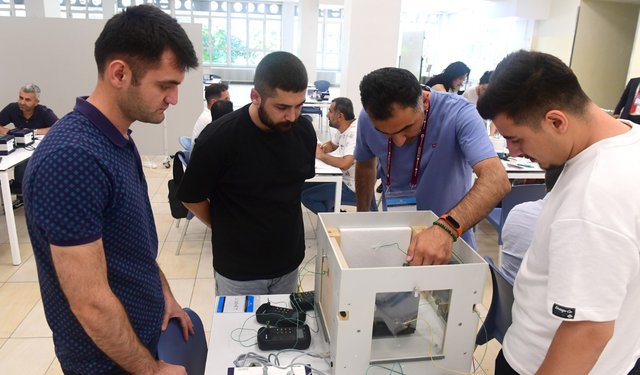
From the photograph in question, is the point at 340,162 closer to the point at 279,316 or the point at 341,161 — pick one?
the point at 341,161

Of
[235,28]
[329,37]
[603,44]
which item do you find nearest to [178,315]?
[603,44]

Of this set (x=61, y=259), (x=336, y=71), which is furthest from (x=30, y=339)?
(x=336, y=71)

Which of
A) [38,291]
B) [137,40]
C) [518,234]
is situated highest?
[137,40]

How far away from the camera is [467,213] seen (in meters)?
1.20

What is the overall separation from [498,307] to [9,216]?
3.25 meters

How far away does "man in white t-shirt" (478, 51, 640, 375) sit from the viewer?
695 mm

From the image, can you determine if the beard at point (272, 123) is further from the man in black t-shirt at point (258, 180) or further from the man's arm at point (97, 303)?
the man's arm at point (97, 303)

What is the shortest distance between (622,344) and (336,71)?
52.5 ft

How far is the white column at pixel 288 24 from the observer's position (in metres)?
14.7

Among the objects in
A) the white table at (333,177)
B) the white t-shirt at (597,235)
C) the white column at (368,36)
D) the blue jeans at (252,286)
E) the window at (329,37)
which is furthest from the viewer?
the window at (329,37)

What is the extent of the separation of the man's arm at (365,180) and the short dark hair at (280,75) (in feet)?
2.02

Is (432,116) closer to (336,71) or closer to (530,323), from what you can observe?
(530,323)

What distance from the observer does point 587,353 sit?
0.75 metres

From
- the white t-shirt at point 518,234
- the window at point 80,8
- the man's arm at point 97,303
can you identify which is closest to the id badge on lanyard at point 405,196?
the white t-shirt at point 518,234
